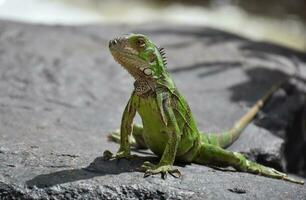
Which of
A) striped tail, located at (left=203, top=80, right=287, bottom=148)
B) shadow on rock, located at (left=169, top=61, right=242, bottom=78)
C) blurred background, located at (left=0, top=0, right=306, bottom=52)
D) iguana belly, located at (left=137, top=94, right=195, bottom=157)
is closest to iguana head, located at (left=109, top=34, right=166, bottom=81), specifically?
iguana belly, located at (left=137, top=94, right=195, bottom=157)

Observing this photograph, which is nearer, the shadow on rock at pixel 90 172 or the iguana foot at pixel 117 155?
the shadow on rock at pixel 90 172

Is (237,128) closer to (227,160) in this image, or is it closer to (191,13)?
(227,160)

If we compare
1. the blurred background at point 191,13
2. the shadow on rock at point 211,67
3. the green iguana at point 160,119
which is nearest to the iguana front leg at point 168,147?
the green iguana at point 160,119

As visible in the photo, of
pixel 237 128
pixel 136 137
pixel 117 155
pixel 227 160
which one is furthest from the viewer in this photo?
pixel 237 128

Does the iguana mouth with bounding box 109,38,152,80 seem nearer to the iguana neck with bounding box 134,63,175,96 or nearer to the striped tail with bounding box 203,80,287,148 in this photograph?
the iguana neck with bounding box 134,63,175,96

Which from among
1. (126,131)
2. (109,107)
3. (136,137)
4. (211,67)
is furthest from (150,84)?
(211,67)

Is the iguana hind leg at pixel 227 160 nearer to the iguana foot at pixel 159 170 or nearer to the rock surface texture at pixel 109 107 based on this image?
the rock surface texture at pixel 109 107
